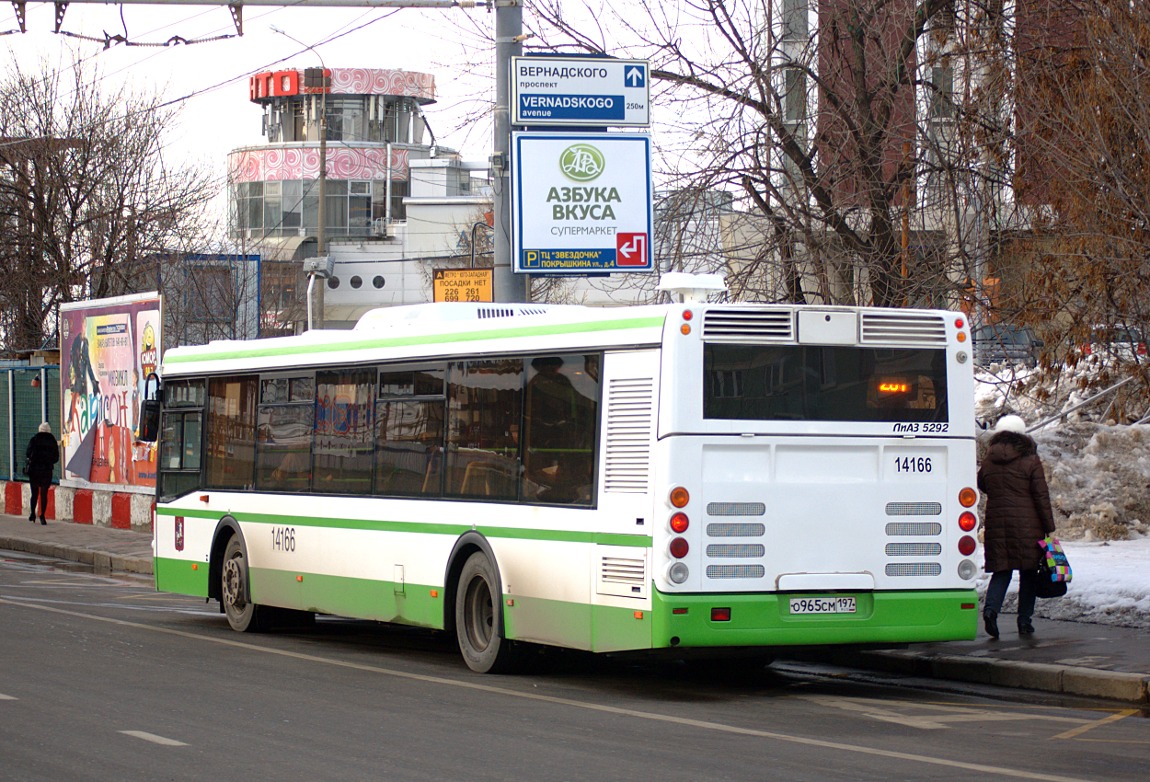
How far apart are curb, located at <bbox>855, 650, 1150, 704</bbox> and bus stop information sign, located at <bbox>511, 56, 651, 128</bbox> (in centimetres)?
727

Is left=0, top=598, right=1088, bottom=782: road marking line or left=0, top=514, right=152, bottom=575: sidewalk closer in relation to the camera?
left=0, top=598, right=1088, bottom=782: road marking line

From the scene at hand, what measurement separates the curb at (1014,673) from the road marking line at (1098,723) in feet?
1.16

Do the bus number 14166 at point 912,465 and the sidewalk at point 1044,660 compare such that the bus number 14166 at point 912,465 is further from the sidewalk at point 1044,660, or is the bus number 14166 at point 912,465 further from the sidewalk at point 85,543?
the sidewalk at point 85,543

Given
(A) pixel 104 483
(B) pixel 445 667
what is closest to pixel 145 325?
(A) pixel 104 483

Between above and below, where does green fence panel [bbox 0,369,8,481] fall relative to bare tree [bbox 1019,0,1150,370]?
below

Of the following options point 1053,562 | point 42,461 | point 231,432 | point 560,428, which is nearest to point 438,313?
point 560,428

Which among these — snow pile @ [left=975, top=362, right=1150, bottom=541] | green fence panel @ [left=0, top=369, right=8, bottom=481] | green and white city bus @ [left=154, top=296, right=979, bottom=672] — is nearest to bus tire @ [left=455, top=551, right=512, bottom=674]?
green and white city bus @ [left=154, top=296, right=979, bottom=672]

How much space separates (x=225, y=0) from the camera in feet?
57.8

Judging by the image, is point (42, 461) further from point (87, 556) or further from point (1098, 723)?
point (1098, 723)

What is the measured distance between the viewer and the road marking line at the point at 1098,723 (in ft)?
31.8

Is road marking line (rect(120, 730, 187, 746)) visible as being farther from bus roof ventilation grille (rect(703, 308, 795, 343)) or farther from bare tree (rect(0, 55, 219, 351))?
bare tree (rect(0, 55, 219, 351))

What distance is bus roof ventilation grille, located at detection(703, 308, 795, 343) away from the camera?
11.0 meters

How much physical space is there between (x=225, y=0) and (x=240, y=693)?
8996 mm

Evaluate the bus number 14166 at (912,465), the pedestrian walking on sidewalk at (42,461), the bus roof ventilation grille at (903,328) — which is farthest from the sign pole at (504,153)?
the pedestrian walking on sidewalk at (42,461)
